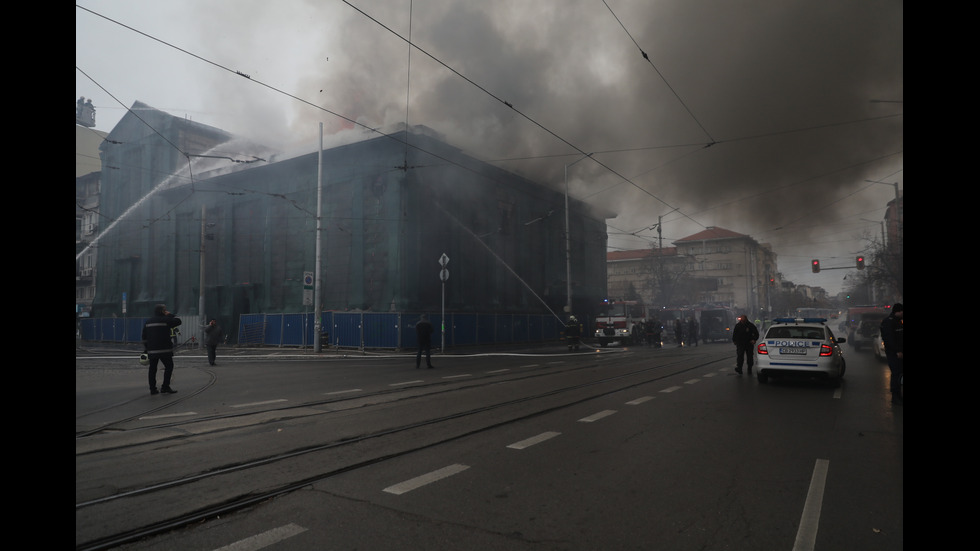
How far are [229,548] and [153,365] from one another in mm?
7879

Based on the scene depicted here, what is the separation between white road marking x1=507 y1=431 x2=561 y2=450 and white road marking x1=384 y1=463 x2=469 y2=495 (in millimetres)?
857

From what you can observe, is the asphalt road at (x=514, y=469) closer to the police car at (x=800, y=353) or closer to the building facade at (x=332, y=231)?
the police car at (x=800, y=353)

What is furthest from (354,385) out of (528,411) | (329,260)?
(329,260)

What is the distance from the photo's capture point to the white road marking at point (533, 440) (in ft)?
17.4

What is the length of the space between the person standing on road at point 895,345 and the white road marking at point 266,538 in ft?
28.5

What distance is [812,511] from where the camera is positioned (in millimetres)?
3545

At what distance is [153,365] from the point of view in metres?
9.41

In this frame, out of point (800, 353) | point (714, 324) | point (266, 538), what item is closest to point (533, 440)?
point (266, 538)

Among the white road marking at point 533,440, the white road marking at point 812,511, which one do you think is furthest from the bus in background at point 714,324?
the white road marking at point 812,511

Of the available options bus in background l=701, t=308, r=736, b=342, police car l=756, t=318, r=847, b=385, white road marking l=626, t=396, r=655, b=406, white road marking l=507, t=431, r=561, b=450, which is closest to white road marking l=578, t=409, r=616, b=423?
white road marking l=626, t=396, r=655, b=406

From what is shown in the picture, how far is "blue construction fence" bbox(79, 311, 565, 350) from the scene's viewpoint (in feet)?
77.4
